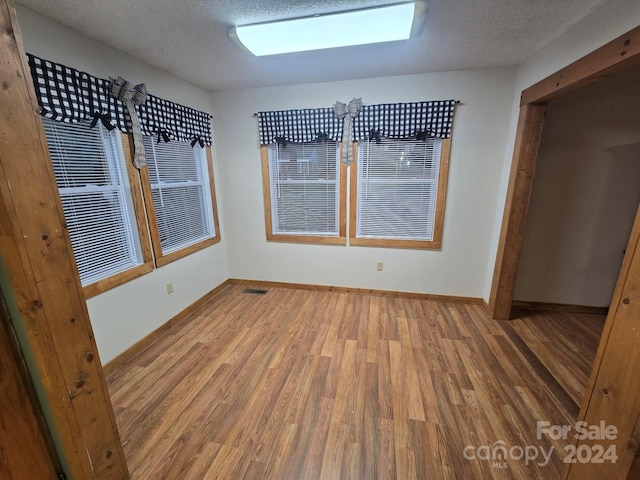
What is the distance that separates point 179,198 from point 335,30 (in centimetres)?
211

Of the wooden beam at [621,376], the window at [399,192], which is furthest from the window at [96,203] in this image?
the wooden beam at [621,376]

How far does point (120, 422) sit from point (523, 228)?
347 cm

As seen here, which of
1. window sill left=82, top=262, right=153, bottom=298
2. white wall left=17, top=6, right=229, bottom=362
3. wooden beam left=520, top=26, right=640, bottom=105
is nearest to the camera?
wooden beam left=520, top=26, right=640, bottom=105

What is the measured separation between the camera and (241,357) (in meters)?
2.14

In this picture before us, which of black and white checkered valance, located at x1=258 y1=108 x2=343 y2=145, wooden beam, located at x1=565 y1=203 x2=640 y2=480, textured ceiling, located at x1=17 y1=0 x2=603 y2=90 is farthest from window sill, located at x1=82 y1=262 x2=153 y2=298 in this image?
wooden beam, located at x1=565 y1=203 x2=640 y2=480

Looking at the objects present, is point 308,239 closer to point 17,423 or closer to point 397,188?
point 397,188

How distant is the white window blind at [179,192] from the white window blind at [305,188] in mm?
805

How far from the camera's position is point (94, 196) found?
75.0 inches

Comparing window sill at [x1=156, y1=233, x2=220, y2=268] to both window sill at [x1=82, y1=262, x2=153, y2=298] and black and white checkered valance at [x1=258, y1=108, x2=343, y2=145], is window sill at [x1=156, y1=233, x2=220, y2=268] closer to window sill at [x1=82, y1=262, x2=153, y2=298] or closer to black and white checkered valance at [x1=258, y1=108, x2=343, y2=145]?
window sill at [x1=82, y1=262, x2=153, y2=298]

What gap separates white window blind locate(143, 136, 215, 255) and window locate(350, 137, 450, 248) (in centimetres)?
178

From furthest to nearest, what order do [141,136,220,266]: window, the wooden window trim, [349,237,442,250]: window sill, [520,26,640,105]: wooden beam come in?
1. [349,237,442,250]: window sill
2. [141,136,220,266]: window
3. the wooden window trim
4. [520,26,640,105]: wooden beam

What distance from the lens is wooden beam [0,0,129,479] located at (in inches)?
32.8

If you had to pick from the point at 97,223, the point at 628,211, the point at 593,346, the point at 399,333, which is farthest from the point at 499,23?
the point at 97,223

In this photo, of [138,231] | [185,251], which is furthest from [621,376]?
[185,251]
